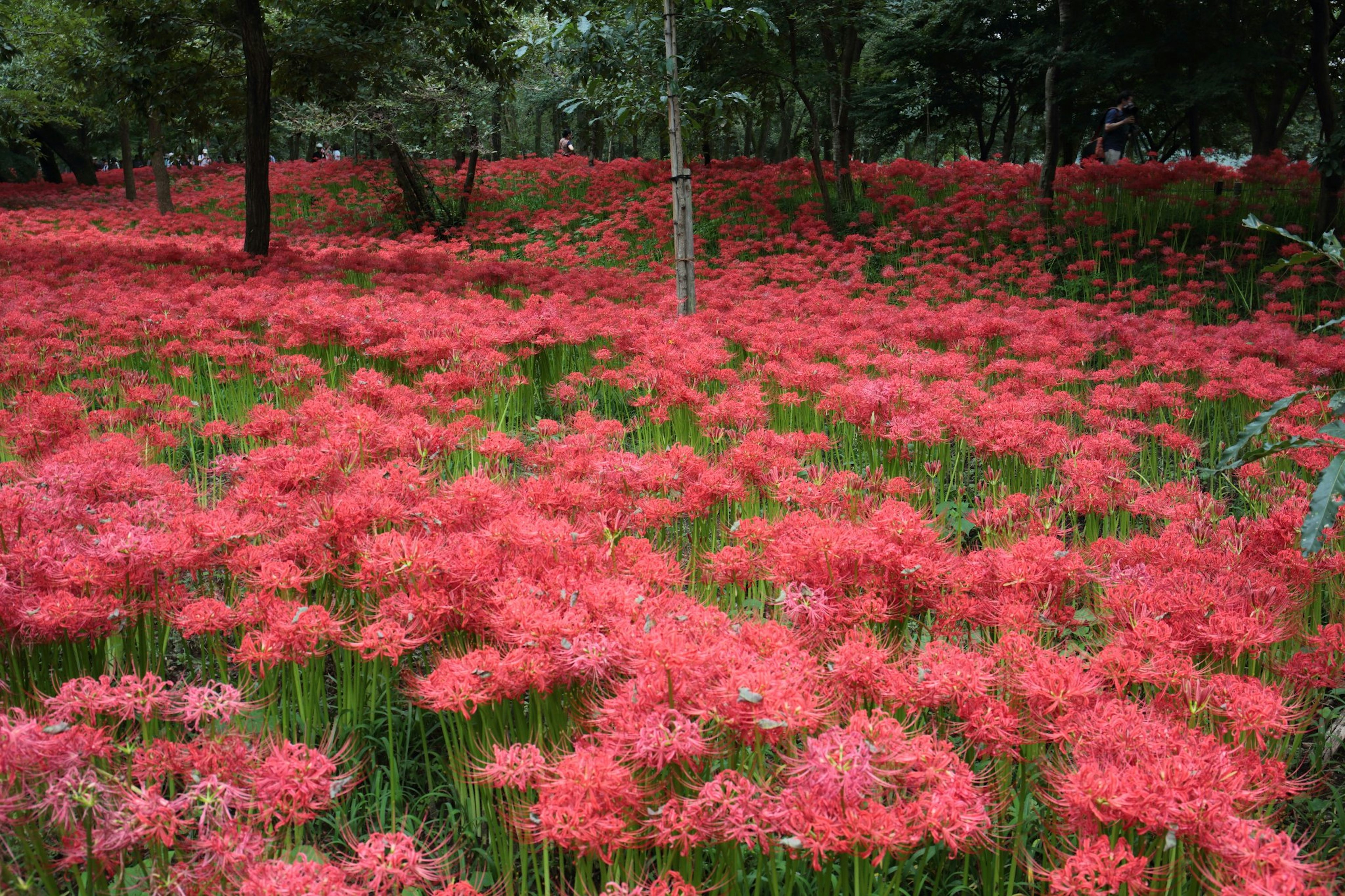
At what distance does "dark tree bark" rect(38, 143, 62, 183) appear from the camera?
27562 millimetres

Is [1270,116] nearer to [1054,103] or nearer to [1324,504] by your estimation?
[1054,103]

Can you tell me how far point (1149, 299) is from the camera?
36.1 feet

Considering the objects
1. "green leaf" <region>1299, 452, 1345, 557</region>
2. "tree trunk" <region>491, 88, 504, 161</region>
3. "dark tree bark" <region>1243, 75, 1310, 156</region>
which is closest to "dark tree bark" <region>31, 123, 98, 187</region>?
"tree trunk" <region>491, 88, 504, 161</region>

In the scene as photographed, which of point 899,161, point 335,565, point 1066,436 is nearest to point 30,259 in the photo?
point 335,565

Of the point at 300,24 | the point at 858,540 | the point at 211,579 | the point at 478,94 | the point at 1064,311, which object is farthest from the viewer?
the point at 478,94

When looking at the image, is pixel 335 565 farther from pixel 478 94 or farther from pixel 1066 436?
pixel 478 94

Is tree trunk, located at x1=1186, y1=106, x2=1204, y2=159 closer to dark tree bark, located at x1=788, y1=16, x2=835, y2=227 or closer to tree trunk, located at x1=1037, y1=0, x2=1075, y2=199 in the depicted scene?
tree trunk, located at x1=1037, y1=0, x2=1075, y2=199

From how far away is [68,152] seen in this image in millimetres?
27906

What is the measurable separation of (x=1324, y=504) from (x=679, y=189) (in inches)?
260

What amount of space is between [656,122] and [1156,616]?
28.7ft

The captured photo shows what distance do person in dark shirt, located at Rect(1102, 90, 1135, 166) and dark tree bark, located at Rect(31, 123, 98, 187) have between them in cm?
2920

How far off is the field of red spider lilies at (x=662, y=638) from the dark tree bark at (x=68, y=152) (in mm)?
27845

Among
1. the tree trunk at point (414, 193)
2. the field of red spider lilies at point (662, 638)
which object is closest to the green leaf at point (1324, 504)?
the field of red spider lilies at point (662, 638)

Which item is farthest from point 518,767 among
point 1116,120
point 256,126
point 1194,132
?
point 1194,132
